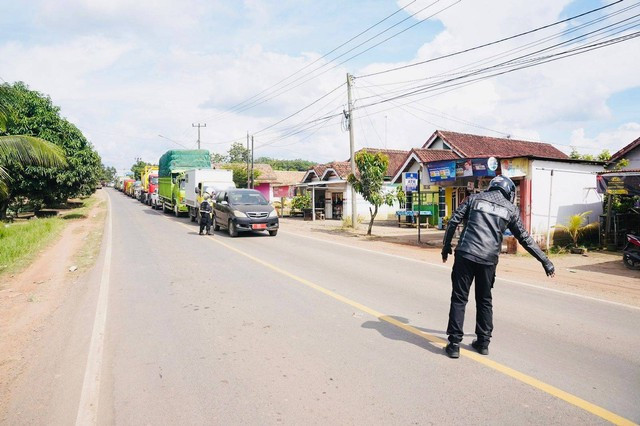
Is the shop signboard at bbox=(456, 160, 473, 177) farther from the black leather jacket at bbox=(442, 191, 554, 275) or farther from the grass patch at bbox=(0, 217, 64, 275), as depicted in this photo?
the grass patch at bbox=(0, 217, 64, 275)

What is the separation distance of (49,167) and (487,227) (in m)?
25.2

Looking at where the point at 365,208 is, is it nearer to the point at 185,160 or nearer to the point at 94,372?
the point at 185,160

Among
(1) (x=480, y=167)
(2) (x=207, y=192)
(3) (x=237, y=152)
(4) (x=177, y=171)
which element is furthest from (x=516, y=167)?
(3) (x=237, y=152)

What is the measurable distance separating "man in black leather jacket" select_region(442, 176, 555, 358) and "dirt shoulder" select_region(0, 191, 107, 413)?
424 centimetres

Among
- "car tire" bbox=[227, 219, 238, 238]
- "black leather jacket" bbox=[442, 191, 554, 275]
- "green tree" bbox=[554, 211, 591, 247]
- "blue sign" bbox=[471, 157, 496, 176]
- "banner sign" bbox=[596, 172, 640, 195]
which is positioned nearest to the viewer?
"black leather jacket" bbox=[442, 191, 554, 275]

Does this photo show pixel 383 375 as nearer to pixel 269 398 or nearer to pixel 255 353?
pixel 269 398

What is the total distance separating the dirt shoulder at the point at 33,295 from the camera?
4995 millimetres

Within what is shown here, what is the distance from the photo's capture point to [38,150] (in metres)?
14.6

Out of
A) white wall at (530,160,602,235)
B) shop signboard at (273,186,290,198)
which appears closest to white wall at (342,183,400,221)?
shop signboard at (273,186,290,198)

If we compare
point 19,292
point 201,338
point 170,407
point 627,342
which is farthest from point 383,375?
point 19,292

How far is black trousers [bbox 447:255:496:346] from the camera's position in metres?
4.59

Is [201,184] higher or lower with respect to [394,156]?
lower

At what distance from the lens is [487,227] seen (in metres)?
4.61

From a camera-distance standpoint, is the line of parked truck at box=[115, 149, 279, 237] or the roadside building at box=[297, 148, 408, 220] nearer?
the line of parked truck at box=[115, 149, 279, 237]
